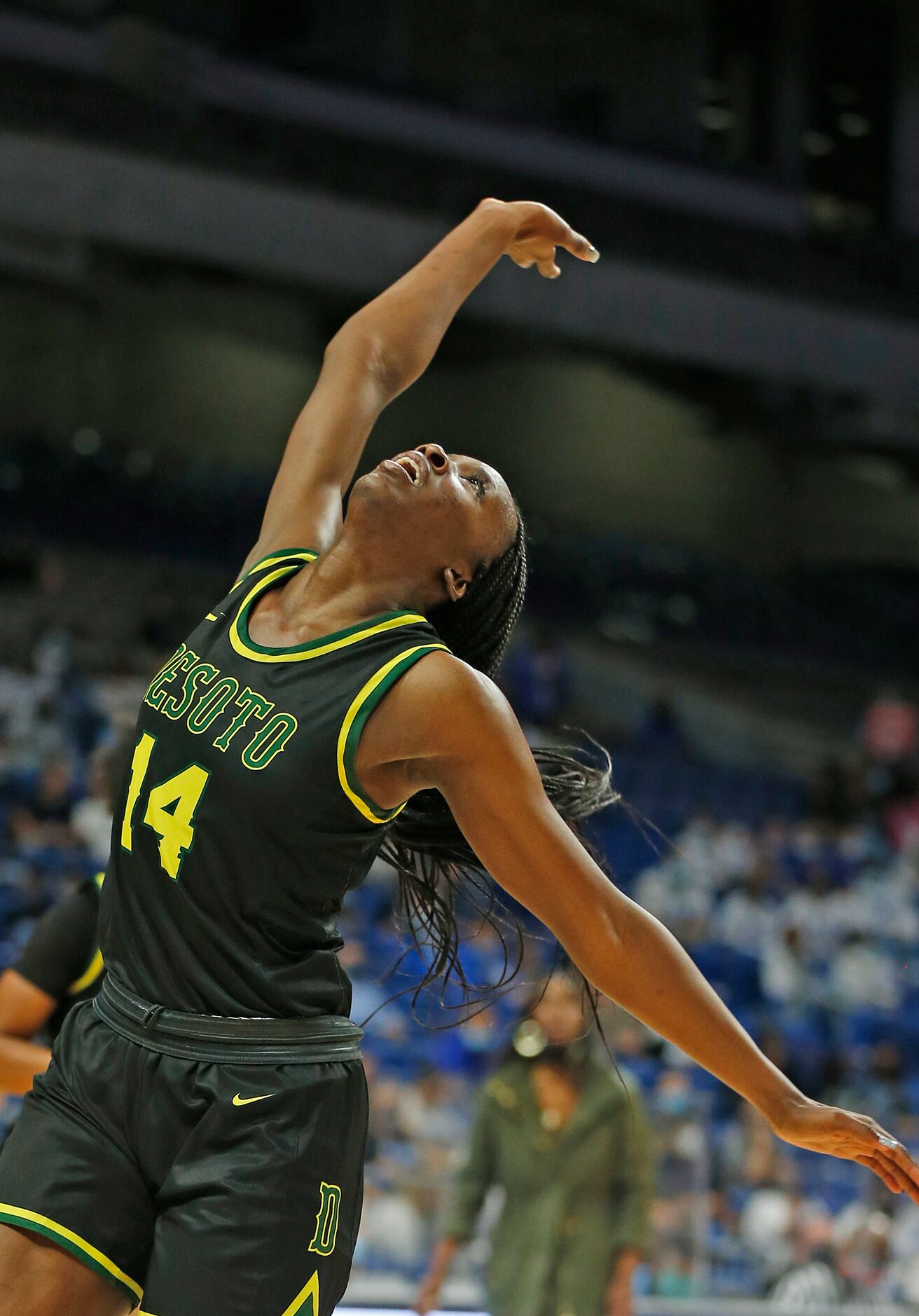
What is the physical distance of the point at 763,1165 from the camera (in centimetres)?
648

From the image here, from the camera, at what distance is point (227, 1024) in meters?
1.96

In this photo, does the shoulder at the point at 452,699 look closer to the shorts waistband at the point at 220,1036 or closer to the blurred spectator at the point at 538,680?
the shorts waistband at the point at 220,1036

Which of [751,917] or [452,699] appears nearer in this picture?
[452,699]

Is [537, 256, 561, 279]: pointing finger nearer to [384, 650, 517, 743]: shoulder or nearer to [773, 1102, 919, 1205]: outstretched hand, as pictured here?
[384, 650, 517, 743]: shoulder

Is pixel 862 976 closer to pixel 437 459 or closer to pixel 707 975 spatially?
pixel 707 975


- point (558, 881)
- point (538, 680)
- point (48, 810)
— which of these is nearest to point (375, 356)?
point (558, 881)

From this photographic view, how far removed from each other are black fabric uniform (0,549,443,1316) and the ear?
16 centimetres

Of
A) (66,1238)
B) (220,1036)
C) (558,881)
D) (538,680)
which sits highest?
(558,881)

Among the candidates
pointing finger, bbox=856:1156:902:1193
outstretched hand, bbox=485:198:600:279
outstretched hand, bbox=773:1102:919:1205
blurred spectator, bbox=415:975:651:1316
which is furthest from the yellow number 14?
blurred spectator, bbox=415:975:651:1316

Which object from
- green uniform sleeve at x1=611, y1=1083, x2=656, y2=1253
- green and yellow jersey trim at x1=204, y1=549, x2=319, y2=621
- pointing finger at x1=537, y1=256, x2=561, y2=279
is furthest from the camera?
green uniform sleeve at x1=611, y1=1083, x2=656, y2=1253

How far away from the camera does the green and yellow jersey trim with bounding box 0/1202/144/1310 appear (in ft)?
6.18

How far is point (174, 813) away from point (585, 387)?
1769 cm

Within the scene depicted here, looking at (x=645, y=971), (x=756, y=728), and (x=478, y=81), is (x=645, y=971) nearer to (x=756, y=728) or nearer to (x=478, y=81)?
(x=756, y=728)

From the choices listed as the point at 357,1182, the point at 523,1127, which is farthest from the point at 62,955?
the point at 523,1127
